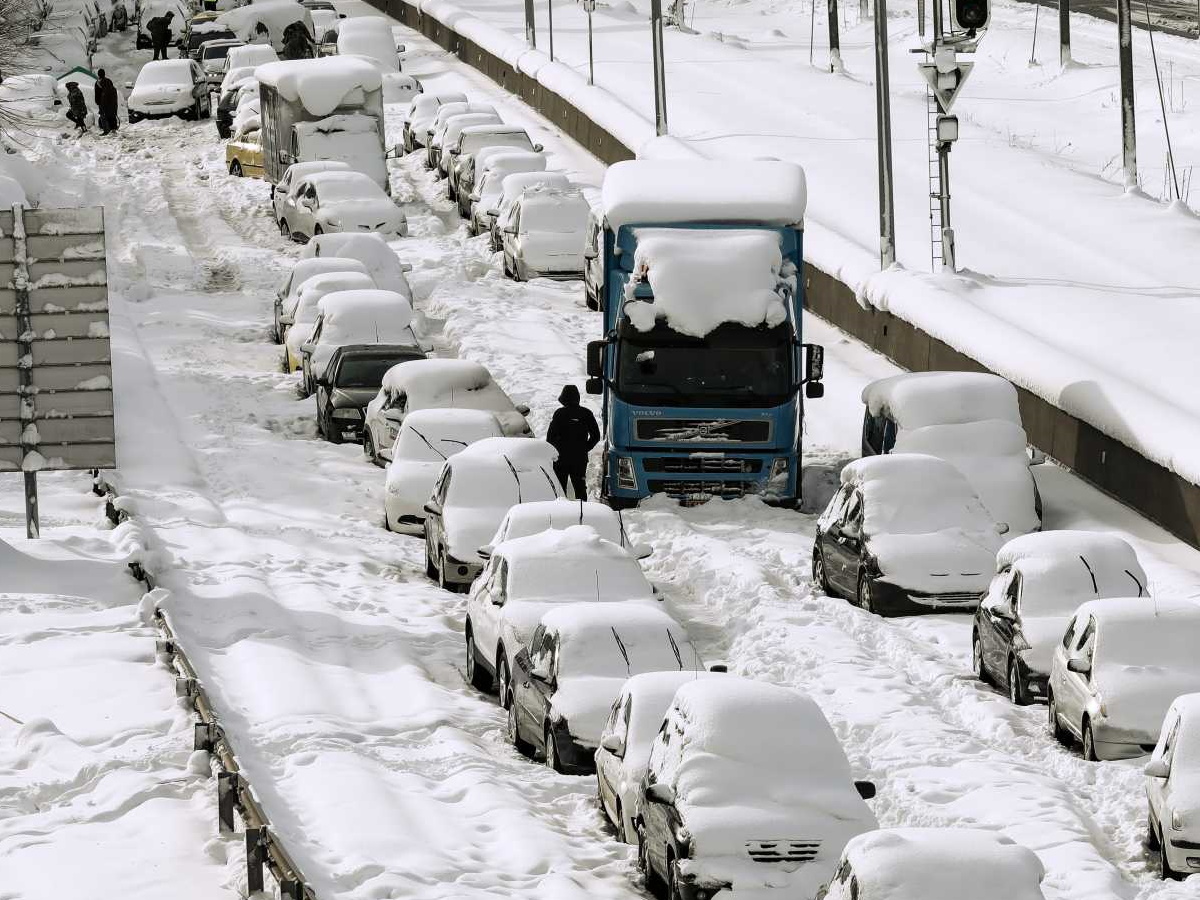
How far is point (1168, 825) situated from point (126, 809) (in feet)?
23.0

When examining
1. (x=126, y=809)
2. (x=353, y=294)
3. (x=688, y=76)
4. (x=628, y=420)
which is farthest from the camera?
(x=688, y=76)

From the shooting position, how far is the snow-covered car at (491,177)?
137ft

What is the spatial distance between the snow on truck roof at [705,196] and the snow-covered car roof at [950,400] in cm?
234

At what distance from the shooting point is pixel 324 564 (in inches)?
893

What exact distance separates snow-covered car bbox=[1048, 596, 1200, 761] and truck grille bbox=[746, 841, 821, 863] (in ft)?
12.8

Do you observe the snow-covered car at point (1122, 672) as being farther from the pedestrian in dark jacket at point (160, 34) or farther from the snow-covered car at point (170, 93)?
the pedestrian in dark jacket at point (160, 34)

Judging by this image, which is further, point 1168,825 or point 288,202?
point 288,202

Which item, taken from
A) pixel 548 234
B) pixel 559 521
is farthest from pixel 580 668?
pixel 548 234

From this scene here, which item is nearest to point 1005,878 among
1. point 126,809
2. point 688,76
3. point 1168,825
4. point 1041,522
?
point 1168,825

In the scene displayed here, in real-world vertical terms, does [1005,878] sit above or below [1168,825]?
above

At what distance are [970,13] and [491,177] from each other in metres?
16.8

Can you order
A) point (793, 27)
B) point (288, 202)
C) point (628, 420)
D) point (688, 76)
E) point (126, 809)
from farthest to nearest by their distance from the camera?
point (793, 27)
point (688, 76)
point (288, 202)
point (628, 420)
point (126, 809)

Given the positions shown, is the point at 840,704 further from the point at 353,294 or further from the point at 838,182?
the point at 838,182

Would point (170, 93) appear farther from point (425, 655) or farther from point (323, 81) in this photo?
point (425, 655)
